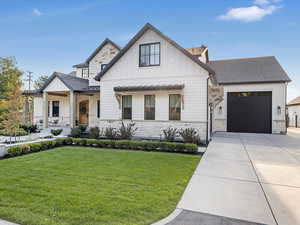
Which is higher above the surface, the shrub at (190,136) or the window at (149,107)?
the window at (149,107)

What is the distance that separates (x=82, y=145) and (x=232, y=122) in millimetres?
13599

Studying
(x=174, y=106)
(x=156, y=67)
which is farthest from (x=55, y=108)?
(x=174, y=106)

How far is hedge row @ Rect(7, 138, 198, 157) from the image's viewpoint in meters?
7.42

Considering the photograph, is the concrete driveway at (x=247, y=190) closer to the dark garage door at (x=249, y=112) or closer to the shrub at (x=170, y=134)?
the shrub at (x=170, y=134)

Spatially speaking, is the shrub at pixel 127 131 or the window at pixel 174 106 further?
the window at pixel 174 106

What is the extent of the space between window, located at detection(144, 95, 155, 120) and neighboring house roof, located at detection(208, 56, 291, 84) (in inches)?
326

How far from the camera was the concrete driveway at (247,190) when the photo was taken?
3.00 meters

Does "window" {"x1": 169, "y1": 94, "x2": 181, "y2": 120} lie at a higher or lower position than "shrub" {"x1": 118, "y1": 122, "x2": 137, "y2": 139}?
higher

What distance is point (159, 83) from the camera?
1135 cm

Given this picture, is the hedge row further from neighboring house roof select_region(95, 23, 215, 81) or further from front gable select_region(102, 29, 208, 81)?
neighboring house roof select_region(95, 23, 215, 81)

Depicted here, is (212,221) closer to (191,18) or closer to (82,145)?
(82,145)

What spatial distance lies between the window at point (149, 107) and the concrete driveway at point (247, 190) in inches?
→ 233

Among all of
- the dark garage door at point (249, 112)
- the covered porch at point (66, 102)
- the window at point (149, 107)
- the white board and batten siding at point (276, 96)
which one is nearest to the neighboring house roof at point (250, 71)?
the white board and batten siding at point (276, 96)

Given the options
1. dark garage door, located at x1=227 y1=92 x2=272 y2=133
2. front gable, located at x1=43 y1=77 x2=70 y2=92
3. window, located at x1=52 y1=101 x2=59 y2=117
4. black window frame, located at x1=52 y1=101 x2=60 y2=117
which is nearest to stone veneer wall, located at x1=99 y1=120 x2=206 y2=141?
front gable, located at x1=43 y1=77 x2=70 y2=92
